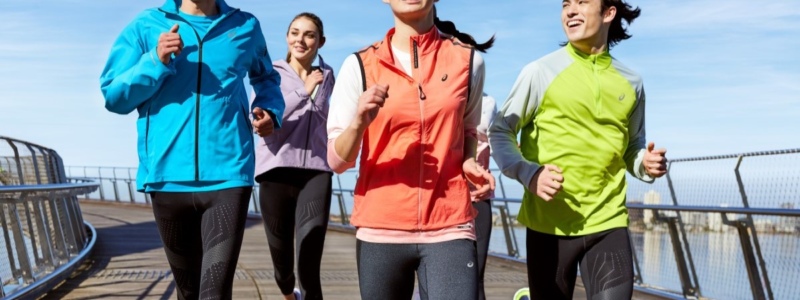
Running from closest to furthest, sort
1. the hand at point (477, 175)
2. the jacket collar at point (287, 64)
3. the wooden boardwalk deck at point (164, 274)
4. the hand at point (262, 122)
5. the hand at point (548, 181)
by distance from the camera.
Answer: the hand at point (477, 175)
the hand at point (548, 181)
the hand at point (262, 122)
the jacket collar at point (287, 64)
the wooden boardwalk deck at point (164, 274)

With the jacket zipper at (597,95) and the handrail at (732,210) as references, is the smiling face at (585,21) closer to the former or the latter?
the jacket zipper at (597,95)

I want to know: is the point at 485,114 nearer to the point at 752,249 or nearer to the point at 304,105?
the point at 304,105

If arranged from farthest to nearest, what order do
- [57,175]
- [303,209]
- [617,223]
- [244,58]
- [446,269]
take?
1. [57,175]
2. [303,209]
3. [244,58]
4. [617,223]
5. [446,269]

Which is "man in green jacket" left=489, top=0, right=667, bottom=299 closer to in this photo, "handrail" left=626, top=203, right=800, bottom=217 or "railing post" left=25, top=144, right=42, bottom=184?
"handrail" left=626, top=203, right=800, bottom=217

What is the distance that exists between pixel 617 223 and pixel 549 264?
302 millimetres

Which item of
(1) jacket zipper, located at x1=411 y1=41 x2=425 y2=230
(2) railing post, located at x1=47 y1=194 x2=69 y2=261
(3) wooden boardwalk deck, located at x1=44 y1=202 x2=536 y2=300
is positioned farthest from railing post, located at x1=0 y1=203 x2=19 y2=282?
(1) jacket zipper, located at x1=411 y1=41 x2=425 y2=230

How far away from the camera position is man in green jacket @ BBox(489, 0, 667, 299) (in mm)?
3947

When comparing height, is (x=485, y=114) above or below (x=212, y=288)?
above

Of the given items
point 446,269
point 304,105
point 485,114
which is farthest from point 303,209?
point 446,269

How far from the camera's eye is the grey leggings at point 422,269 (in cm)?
322

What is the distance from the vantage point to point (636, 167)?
163 inches

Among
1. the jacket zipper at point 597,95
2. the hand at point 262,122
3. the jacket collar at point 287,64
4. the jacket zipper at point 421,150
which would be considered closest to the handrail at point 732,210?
the jacket collar at point 287,64

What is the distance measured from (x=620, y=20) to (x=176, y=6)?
72.3 inches

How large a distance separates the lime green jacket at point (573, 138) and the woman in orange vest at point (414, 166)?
2.12 feet
